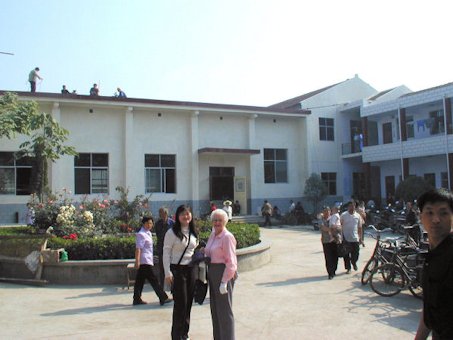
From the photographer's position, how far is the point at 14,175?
72.0 ft

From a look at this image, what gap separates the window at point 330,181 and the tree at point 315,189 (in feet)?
7.19

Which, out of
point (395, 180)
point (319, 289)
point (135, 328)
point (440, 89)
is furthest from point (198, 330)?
point (395, 180)

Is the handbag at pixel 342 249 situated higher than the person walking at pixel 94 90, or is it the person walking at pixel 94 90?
the person walking at pixel 94 90

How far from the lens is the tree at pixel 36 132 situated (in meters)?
16.0

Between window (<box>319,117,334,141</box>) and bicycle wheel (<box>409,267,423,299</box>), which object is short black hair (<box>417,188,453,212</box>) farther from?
window (<box>319,117,334,141</box>)

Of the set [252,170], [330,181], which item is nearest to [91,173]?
[252,170]

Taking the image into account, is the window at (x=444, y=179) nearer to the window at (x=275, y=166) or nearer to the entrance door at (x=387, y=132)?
the entrance door at (x=387, y=132)

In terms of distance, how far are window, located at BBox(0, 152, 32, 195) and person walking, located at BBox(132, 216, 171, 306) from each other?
15785mm

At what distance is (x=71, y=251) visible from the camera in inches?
398

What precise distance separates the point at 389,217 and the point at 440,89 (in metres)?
8.33

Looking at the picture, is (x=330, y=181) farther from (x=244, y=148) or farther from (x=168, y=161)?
(x=168, y=161)

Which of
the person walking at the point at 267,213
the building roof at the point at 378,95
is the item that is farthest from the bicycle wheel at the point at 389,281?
the building roof at the point at 378,95

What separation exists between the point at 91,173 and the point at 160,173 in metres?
3.66

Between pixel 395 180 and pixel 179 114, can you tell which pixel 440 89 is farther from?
pixel 179 114
